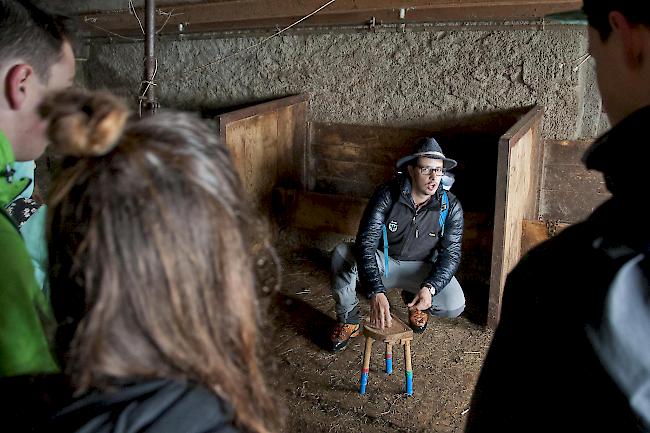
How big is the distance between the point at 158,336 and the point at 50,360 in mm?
335

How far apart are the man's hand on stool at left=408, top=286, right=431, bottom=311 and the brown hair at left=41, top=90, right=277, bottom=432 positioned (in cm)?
227

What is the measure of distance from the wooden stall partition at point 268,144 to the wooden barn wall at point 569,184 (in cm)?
168

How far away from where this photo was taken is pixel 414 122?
12.7 ft

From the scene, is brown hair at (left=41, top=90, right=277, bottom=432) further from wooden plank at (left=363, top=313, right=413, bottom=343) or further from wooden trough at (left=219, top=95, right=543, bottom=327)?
wooden trough at (left=219, top=95, right=543, bottom=327)

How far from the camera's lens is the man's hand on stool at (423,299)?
291cm

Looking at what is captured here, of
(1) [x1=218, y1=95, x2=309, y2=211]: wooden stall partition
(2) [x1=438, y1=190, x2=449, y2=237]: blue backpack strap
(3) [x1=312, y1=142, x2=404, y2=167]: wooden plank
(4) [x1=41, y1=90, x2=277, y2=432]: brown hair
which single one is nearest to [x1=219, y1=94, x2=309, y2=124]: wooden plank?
(1) [x1=218, y1=95, x2=309, y2=211]: wooden stall partition

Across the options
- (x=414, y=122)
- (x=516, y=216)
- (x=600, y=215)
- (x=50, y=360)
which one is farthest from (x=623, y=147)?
(x=414, y=122)

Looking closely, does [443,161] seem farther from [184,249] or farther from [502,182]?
[184,249]

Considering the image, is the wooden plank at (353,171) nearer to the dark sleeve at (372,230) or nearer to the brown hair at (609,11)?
the dark sleeve at (372,230)

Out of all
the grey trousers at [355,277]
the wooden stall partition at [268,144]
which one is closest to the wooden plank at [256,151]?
the wooden stall partition at [268,144]

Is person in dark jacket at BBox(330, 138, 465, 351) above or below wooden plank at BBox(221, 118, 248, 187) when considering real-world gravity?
below

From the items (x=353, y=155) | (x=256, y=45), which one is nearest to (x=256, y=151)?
(x=353, y=155)

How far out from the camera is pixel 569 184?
11.8 feet

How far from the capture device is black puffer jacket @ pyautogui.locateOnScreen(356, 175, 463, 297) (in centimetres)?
308
